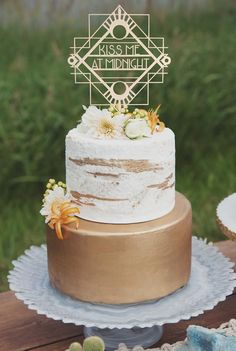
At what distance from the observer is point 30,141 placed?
3.08 meters

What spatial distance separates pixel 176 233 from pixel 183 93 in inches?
75.7

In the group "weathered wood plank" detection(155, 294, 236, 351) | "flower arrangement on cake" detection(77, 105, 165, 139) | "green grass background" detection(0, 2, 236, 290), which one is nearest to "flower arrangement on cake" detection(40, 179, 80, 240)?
"flower arrangement on cake" detection(77, 105, 165, 139)

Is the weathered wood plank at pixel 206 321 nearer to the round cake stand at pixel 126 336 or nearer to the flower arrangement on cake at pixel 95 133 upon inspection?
the round cake stand at pixel 126 336

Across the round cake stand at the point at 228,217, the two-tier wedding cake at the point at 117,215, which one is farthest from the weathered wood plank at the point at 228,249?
the two-tier wedding cake at the point at 117,215

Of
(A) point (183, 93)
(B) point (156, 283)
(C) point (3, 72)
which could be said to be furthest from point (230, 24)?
(B) point (156, 283)

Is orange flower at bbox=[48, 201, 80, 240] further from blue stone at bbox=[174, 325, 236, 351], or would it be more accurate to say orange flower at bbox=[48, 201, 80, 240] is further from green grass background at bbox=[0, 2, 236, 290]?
green grass background at bbox=[0, 2, 236, 290]

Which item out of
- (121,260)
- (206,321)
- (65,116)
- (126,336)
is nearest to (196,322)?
(206,321)

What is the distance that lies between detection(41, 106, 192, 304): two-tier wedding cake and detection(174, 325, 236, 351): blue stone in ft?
0.59

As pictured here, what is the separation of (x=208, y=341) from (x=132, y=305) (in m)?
0.24

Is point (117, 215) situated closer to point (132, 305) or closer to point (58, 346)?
point (132, 305)

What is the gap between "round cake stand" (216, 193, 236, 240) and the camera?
1643 millimetres

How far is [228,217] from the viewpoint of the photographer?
1712 mm

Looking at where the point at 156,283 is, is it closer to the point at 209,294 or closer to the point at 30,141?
the point at 209,294

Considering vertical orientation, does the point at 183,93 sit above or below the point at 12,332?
above
